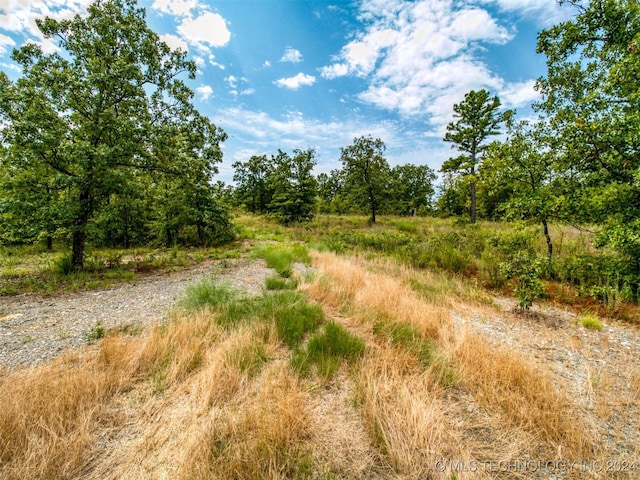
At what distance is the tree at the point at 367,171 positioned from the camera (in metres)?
23.2

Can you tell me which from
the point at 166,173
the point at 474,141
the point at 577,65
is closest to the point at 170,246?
the point at 166,173

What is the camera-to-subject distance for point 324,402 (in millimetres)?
2486

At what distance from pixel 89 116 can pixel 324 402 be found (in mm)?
9315

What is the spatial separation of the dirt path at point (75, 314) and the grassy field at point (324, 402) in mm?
506

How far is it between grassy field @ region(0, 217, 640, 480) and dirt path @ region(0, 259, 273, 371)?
1.66ft

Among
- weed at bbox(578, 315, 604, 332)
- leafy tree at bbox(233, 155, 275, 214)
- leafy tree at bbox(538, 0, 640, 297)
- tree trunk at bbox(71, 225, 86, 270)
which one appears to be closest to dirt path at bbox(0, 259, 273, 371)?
tree trunk at bbox(71, 225, 86, 270)

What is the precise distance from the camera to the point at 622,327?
4398mm

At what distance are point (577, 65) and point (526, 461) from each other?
1173 centimetres

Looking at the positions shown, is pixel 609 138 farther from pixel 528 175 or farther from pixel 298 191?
pixel 298 191

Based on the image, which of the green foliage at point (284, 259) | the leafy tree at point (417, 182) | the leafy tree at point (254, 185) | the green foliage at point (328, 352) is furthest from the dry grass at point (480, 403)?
the leafy tree at point (417, 182)

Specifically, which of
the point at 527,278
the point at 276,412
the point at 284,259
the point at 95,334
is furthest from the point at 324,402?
the point at 284,259

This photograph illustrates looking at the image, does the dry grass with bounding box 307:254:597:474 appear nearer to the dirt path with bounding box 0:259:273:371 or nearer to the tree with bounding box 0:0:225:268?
the dirt path with bounding box 0:259:273:371

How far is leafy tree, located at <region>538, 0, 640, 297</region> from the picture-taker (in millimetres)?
4836

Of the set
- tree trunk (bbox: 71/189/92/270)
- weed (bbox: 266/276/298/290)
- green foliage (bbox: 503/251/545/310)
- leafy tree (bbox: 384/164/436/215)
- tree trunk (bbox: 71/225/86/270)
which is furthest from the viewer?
leafy tree (bbox: 384/164/436/215)
